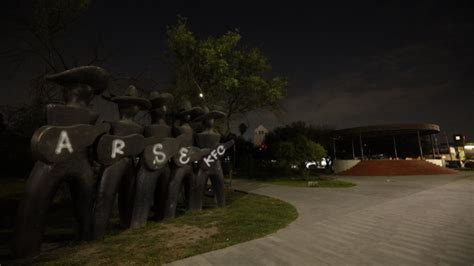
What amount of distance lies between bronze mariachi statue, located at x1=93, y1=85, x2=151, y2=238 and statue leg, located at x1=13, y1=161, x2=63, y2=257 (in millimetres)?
993

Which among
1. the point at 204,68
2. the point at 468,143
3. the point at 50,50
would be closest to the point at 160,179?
the point at 50,50

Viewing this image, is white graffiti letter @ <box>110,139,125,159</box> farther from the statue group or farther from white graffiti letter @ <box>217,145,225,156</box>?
white graffiti letter @ <box>217,145,225,156</box>

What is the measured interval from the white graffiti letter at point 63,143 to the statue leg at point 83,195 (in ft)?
1.30

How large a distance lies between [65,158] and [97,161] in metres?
0.70

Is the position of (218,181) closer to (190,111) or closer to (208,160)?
(208,160)

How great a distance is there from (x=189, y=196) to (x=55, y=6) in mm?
8733

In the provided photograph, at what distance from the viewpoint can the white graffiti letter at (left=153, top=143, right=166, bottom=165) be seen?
21.7 feet

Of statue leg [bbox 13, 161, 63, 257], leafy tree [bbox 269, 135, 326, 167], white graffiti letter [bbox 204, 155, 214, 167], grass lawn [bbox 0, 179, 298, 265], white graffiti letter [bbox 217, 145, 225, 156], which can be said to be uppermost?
leafy tree [bbox 269, 135, 326, 167]

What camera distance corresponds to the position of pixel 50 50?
10211 millimetres

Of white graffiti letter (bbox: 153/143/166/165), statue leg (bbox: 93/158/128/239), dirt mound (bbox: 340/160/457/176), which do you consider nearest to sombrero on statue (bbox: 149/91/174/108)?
white graffiti letter (bbox: 153/143/166/165)

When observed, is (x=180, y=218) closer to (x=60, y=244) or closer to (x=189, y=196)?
(x=189, y=196)

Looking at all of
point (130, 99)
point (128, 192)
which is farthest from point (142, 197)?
point (130, 99)

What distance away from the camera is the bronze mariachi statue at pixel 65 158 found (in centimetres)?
451

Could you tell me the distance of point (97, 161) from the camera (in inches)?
218
